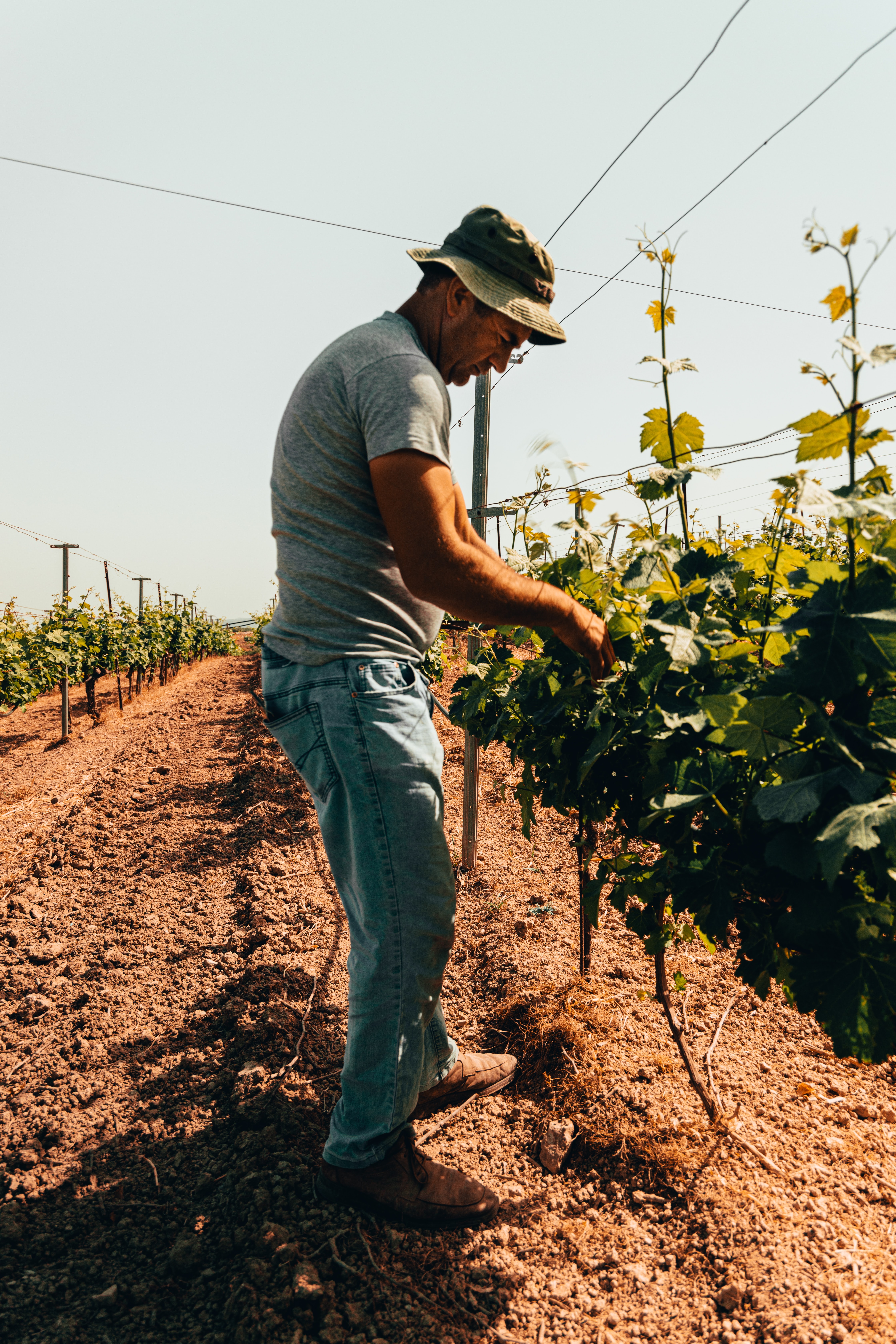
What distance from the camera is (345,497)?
1.62 metres

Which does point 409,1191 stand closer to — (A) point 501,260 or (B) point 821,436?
(B) point 821,436

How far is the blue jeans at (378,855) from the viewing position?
1614mm

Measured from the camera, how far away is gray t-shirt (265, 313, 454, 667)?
4.96 ft

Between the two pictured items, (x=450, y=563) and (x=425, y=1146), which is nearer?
(x=450, y=563)

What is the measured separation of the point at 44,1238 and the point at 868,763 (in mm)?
2069

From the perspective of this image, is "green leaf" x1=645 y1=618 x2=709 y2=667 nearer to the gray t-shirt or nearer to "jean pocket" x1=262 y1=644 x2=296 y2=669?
the gray t-shirt

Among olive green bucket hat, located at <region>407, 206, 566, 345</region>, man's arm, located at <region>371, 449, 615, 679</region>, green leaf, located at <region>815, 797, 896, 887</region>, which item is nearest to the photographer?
green leaf, located at <region>815, 797, 896, 887</region>

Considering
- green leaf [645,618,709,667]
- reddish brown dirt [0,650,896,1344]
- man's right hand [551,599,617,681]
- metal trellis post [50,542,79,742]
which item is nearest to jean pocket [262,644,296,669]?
man's right hand [551,599,617,681]

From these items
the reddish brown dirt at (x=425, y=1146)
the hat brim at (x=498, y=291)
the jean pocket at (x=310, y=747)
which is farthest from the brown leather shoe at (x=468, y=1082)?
the hat brim at (x=498, y=291)

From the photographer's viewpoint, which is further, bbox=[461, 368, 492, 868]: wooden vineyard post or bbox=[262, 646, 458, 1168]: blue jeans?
bbox=[461, 368, 492, 868]: wooden vineyard post

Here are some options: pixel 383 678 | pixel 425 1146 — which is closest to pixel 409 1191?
pixel 425 1146

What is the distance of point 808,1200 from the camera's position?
5.89ft

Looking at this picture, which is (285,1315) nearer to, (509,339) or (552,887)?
(509,339)

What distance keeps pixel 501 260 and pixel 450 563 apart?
733mm
